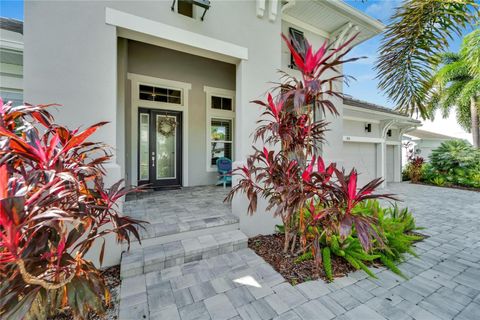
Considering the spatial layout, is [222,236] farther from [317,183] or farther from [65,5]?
[65,5]

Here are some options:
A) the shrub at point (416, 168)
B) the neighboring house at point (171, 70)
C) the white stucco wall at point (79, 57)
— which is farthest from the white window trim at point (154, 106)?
the shrub at point (416, 168)

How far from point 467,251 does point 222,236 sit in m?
3.83

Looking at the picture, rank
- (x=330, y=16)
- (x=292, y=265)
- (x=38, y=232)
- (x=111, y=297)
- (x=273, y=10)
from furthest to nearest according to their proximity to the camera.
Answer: (x=330, y=16) → (x=273, y=10) → (x=292, y=265) → (x=111, y=297) → (x=38, y=232)

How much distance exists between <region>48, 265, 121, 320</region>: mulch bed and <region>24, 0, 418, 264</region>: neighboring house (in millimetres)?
1179

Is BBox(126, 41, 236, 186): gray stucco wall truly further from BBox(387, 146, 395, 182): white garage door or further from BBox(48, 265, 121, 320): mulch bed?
BBox(387, 146, 395, 182): white garage door

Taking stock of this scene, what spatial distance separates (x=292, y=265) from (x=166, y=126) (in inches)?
191

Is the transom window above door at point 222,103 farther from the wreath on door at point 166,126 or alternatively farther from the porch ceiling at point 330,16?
the porch ceiling at point 330,16

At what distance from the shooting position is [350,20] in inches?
206

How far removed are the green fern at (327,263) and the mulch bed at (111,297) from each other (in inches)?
87.8

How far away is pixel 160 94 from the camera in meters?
5.75

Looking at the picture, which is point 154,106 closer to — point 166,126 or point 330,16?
point 166,126

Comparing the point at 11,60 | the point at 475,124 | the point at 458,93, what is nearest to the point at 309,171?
the point at 11,60

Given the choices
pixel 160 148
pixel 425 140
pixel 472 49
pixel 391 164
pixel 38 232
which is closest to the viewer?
pixel 38 232

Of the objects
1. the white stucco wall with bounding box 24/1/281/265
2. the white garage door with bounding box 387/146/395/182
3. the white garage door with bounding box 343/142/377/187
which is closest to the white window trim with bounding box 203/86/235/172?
the white stucco wall with bounding box 24/1/281/265
